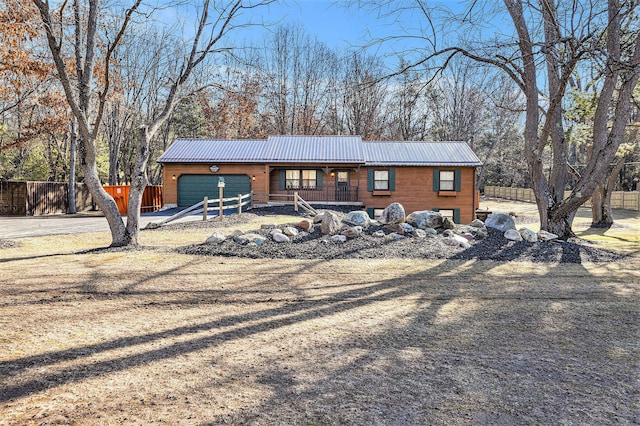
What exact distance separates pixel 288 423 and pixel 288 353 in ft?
3.23

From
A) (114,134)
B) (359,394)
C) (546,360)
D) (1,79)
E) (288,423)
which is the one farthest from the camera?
(114,134)

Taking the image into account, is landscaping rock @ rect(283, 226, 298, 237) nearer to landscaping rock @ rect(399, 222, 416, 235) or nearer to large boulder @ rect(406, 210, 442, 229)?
landscaping rock @ rect(399, 222, 416, 235)

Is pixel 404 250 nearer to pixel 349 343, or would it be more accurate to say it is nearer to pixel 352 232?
pixel 352 232

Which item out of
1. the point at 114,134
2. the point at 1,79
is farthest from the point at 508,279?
the point at 114,134

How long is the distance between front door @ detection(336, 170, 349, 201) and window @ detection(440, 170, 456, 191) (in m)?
4.94

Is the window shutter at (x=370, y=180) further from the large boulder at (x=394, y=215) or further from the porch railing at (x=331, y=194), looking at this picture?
the large boulder at (x=394, y=215)

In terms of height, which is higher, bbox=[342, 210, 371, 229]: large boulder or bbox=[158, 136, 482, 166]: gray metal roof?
bbox=[158, 136, 482, 166]: gray metal roof

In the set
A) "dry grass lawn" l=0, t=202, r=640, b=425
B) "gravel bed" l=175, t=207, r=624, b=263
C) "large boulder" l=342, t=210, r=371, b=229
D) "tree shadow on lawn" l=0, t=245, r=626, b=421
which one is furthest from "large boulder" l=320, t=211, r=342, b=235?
"tree shadow on lawn" l=0, t=245, r=626, b=421

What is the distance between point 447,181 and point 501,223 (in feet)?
36.9

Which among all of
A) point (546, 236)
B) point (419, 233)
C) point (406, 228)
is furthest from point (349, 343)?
point (546, 236)

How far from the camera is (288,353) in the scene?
3.07 meters

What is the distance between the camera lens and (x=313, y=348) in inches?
125

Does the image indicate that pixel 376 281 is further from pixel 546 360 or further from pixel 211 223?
pixel 211 223

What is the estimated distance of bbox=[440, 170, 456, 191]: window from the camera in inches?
814
